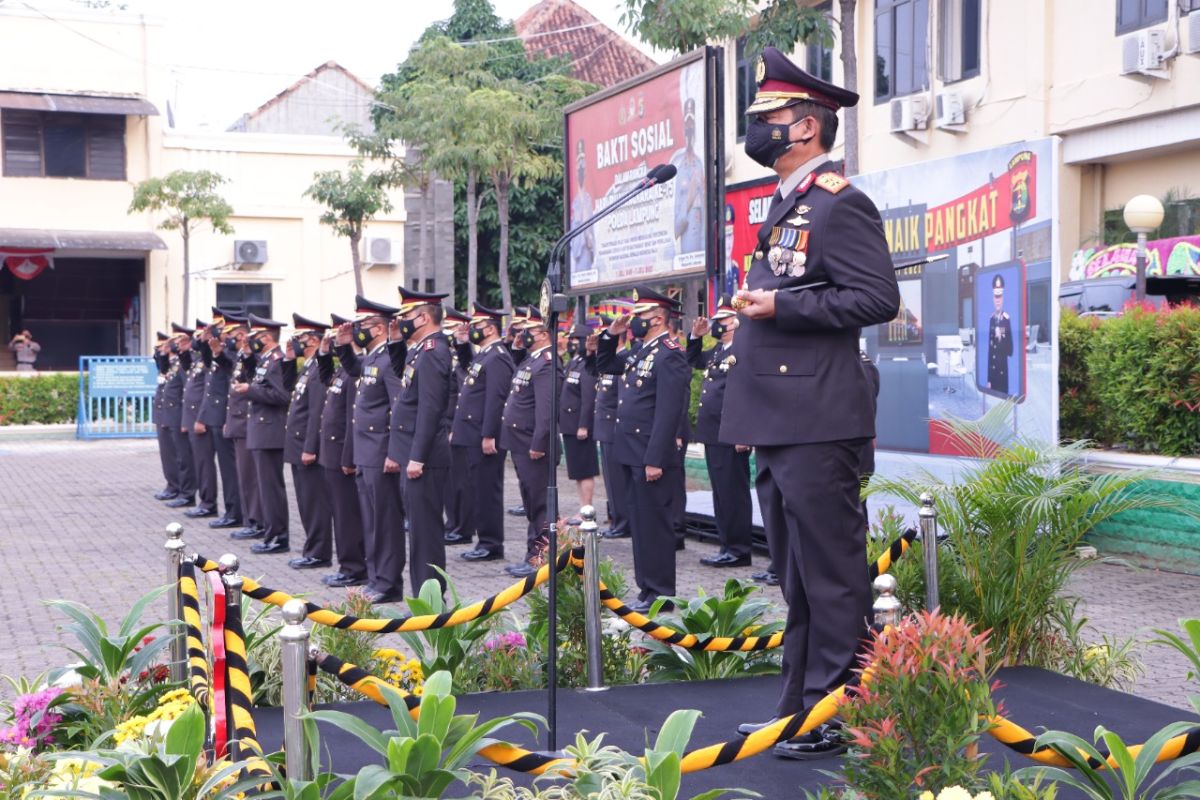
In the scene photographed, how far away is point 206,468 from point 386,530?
19.8ft

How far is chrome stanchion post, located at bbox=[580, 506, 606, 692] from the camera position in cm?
583

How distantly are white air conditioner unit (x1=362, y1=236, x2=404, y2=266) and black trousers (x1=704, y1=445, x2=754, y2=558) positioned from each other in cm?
2539

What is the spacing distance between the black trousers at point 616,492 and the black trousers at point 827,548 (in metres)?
6.44

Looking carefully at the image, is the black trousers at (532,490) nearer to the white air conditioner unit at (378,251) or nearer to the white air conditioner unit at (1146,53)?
the white air conditioner unit at (1146,53)

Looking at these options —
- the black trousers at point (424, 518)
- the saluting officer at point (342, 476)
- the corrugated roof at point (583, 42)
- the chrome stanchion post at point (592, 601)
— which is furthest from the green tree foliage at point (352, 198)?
the chrome stanchion post at point (592, 601)

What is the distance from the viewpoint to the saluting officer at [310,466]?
11.1m

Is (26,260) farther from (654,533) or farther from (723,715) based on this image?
(723,715)

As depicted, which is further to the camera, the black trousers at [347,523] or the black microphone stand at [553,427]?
the black trousers at [347,523]

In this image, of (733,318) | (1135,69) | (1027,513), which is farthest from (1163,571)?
(1135,69)

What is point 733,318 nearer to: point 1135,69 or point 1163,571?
→ point 1163,571

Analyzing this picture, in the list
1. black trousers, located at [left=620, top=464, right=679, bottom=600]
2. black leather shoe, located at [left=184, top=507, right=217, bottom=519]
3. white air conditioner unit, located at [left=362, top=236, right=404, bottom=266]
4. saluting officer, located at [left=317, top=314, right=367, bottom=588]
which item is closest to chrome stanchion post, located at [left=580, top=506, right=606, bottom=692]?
black trousers, located at [left=620, top=464, right=679, bottom=600]

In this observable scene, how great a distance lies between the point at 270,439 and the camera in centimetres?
1205

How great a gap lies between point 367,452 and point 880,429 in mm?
4431

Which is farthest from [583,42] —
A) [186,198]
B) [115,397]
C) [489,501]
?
[489,501]
